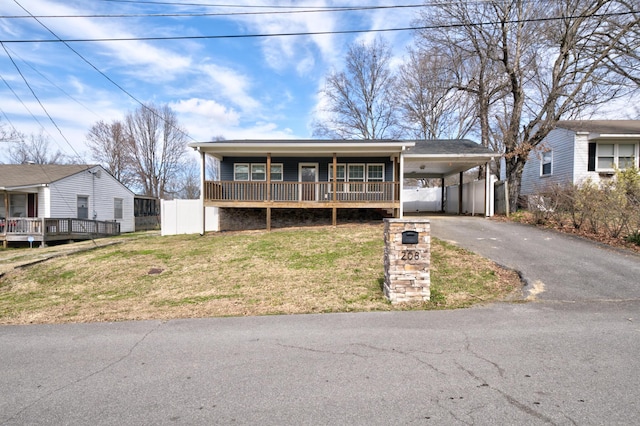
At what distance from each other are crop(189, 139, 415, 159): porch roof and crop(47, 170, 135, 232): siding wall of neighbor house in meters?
11.2

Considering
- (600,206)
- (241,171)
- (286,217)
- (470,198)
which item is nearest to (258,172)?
(241,171)

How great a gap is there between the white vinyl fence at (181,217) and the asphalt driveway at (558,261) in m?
10.6

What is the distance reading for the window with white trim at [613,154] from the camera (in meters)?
17.4

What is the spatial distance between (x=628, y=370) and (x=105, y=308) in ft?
24.3

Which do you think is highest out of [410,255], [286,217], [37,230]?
[286,217]

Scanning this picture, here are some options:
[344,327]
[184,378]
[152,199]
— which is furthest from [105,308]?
[152,199]

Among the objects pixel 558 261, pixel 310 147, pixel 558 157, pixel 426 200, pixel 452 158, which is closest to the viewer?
pixel 558 261

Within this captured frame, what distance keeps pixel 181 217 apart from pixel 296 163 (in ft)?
19.6

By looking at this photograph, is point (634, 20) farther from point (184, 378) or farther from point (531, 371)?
point (184, 378)

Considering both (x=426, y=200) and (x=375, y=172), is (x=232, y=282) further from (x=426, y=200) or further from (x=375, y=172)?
(x=426, y=200)

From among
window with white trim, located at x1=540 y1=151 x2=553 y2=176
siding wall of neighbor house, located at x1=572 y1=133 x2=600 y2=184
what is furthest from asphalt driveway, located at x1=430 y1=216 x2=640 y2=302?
window with white trim, located at x1=540 y1=151 x2=553 y2=176

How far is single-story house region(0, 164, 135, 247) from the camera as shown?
16.9m

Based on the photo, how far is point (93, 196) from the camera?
22.5m

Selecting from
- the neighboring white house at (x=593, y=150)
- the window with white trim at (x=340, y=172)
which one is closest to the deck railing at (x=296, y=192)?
the window with white trim at (x=340, y=172)
